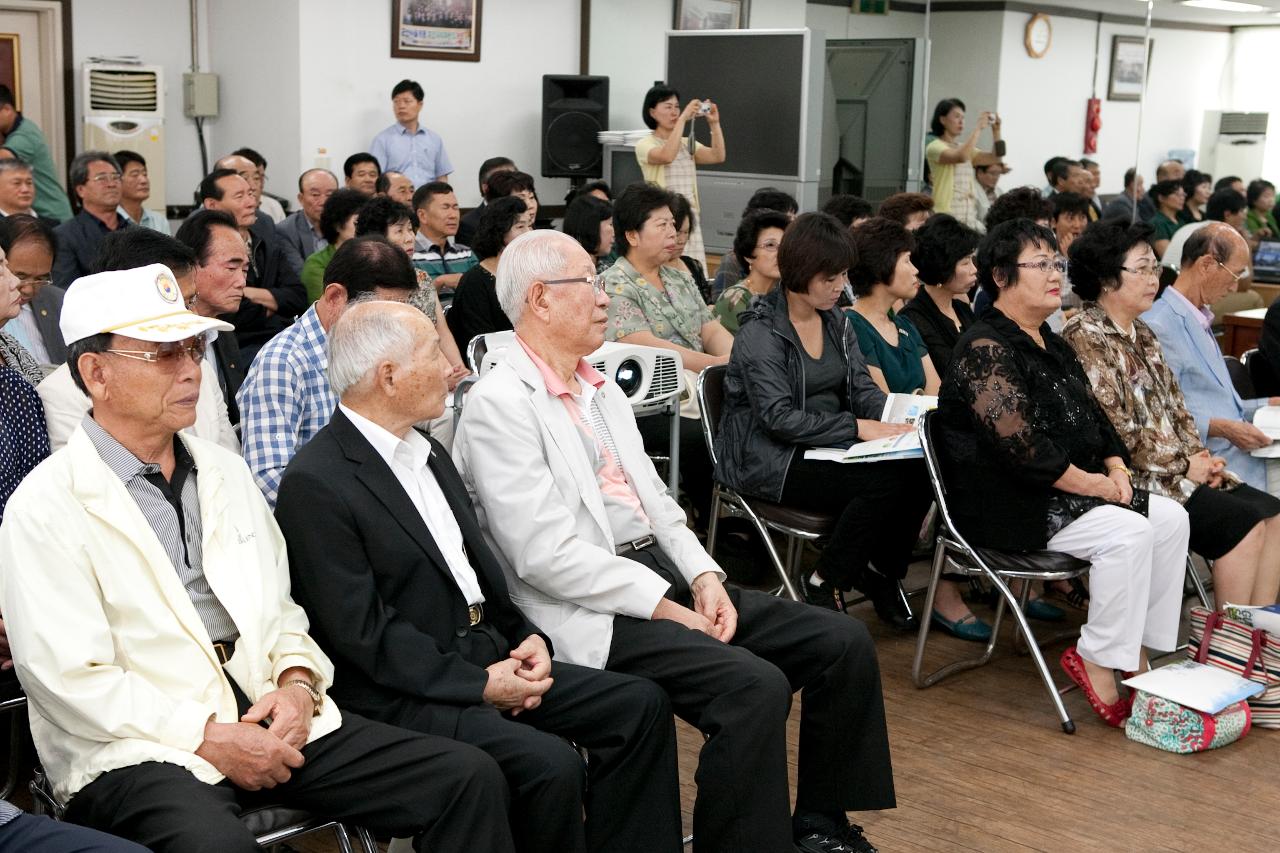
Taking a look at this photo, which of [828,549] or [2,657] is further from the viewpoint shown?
[828,549]

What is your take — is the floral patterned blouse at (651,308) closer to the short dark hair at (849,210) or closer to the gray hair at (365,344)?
the short dark hair at (849,210)

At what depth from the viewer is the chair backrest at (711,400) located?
13.8 feet

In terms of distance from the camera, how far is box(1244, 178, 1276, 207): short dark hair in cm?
871

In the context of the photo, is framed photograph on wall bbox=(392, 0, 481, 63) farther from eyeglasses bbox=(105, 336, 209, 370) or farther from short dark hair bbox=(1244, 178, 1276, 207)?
eyeglasses bbox=(105, 336, 209, 370)

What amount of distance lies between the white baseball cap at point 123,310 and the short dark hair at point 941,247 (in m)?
2.98

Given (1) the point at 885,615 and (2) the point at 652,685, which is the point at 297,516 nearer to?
(2) the point at 652,685

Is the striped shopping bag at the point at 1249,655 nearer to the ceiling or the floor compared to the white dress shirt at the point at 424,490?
nearer to the floor

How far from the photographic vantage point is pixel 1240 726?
3684 mm

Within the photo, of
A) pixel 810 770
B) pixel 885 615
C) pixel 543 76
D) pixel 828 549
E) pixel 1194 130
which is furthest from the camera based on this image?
pixel 543 76

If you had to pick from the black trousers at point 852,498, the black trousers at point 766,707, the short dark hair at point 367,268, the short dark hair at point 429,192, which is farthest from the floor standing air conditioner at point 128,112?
the black trousers at point 766,707

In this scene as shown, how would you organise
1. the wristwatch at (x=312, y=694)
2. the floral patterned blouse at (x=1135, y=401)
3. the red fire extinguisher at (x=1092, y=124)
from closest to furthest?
the wristwatch at (x=312, y=694) < the floral patterned blouse at (x=1135, y=401) < the red fire extinguisher at (x=1092, y=124)

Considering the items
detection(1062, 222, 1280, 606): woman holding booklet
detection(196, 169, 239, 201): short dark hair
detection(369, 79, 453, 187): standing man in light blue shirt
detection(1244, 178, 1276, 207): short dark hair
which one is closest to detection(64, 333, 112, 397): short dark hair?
detection(1062, 222, 1280, 606): woman holding booklet

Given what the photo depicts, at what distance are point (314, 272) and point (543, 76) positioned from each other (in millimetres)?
4664

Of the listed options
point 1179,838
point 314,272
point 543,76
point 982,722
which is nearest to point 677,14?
point 543,76
